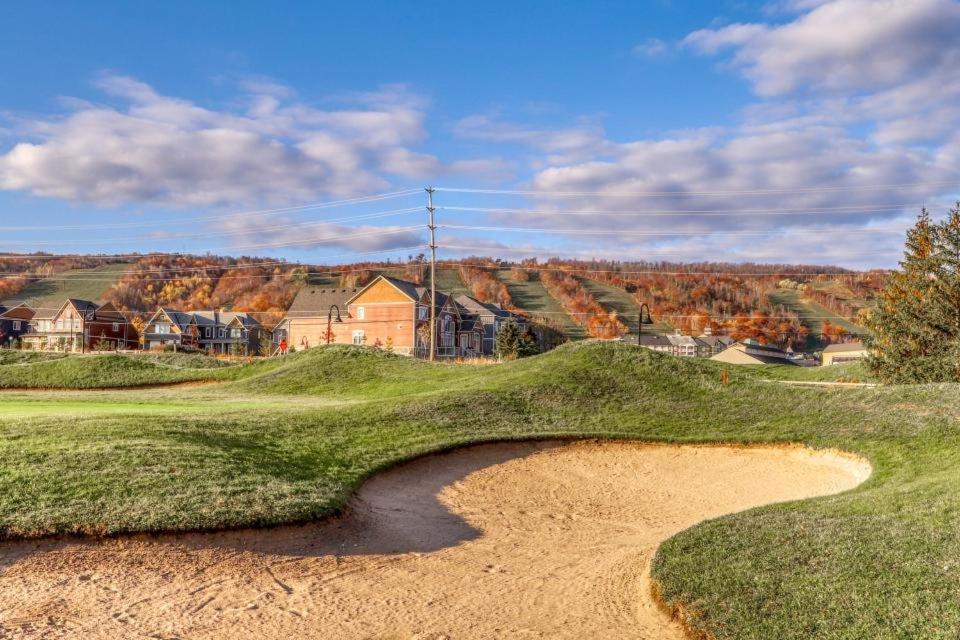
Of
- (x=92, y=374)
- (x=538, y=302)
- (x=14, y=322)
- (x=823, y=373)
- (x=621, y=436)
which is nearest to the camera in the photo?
(x=621, y=436)

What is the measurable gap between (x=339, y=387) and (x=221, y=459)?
55.2 ft

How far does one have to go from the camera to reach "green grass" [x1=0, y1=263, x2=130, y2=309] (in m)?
120

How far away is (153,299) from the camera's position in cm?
11594

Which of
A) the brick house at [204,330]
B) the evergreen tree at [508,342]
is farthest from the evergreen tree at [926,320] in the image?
the brick house at [204,330]

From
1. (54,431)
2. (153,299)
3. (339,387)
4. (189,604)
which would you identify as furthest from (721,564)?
(153,299)

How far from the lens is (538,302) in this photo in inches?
5002

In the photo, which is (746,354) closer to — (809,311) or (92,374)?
(809,311)

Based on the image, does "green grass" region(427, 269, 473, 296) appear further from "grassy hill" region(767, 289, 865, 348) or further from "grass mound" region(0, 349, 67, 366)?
"grass mound" region(0, 349, 67, 366)

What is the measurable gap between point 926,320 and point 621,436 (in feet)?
67.0

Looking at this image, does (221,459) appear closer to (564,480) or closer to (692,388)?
(564,480)

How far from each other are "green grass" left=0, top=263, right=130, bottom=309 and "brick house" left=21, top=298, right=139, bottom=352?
27.6m

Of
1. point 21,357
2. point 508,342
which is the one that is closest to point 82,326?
point 21,357

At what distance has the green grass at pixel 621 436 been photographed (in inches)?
297

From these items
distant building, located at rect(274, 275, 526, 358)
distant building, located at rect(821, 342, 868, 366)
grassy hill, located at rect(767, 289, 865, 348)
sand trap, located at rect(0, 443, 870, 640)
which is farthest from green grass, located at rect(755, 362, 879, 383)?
grassy hill, located at rect(767, 289, 865, 348)
